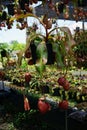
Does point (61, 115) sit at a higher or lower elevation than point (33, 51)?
lower

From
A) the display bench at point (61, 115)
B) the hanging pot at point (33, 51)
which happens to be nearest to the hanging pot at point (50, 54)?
the hanging pot at point (33, 51)

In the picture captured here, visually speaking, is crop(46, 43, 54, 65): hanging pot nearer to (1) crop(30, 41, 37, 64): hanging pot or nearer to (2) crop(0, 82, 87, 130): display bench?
(1) crop(30, 41, 37, 64): hanging pot

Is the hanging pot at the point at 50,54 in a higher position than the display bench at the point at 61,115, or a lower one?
higher

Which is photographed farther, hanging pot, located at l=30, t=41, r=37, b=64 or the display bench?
the display bench

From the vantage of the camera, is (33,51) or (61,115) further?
(61,115)

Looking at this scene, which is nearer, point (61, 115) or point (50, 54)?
point (50, 54)

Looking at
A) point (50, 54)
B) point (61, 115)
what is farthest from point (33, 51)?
point (61, 115)

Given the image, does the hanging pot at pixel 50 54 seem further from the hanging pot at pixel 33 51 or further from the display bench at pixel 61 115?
the display bench at pixel 61 115

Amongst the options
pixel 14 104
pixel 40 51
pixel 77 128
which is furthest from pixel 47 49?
pixel 14 104

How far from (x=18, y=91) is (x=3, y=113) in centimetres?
118

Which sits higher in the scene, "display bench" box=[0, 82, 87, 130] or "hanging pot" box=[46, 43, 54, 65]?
"hanging pot" box=[46, 43, 54, 65]

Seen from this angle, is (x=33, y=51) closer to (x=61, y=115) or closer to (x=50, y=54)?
(x=50, y=54)

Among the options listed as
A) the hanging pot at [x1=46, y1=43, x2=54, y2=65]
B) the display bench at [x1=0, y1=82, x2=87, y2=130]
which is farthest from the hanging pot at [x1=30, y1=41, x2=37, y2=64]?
the display bench at [x1=0, y1=82, x2=87, y2=130]

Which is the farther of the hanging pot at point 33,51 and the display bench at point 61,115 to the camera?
the display bench at point 61,115
